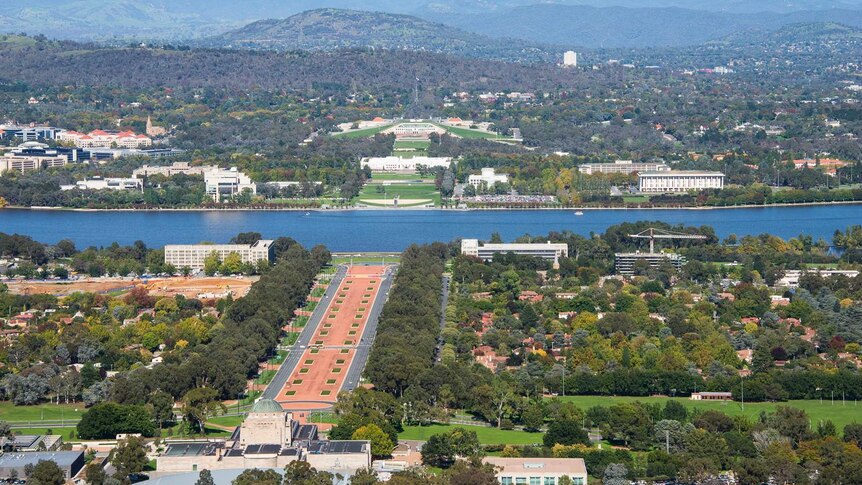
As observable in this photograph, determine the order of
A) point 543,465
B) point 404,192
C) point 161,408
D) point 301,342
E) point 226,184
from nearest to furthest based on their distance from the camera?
point 543,465 → point 161,408 → point 301,342 → point 226,184 → point 404,192

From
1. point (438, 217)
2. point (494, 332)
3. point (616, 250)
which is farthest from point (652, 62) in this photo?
point (494, 332)

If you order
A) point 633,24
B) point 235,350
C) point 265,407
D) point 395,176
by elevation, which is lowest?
point 395,176

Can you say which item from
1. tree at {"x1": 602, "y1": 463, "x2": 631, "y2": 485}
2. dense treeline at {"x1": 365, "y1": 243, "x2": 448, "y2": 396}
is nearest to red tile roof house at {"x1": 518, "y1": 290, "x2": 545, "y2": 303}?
dense treeline at {"x1": 365, "y1": 243, "x2": 448, "y2": 396}

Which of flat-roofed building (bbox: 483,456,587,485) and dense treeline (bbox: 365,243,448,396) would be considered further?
dense treeline (bbox: 365,243,448,396)

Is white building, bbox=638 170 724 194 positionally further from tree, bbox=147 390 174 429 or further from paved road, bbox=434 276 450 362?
tree, bbox=147 390 174 429

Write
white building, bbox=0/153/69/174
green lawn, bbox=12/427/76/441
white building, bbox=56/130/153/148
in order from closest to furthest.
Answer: green lawn, bbox=12/427/76/441
white building, bbox=0/153/69/174
white building, bbox=56/130/153/148

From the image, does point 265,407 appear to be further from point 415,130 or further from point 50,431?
point 415,130

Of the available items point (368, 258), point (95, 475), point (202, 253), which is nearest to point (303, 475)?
point (95, 475)
